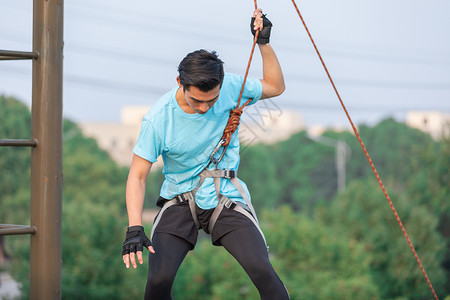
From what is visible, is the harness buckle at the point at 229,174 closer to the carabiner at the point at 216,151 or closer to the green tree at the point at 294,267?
the carabiner at the point at 216,151

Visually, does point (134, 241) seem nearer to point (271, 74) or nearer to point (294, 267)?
point (271, 74)

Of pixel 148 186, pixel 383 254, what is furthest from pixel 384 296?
pixel 148 186

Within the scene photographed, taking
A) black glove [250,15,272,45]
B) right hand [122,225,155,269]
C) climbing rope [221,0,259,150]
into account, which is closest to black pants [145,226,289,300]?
right hand [122,225,155,269]

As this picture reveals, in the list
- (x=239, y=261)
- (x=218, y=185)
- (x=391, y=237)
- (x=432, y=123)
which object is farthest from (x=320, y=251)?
(x=432, y=123)

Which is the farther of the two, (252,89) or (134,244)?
(252,89)

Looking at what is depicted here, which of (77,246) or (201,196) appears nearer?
(201,196)

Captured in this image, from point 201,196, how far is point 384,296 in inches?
1203

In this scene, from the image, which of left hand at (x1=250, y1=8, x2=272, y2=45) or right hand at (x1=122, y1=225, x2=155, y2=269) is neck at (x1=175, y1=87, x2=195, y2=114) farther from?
right hand at (x1=122, y1=225, x2=155, y2=269)

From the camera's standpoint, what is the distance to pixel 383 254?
3441cm

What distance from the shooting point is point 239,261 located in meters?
3.99

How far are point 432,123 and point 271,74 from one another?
81623mm

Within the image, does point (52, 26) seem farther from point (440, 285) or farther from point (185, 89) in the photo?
point (440, 285)

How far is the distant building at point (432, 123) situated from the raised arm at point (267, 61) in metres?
24.9

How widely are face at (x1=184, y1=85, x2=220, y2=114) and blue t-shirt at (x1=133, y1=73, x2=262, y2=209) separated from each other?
13 cm
